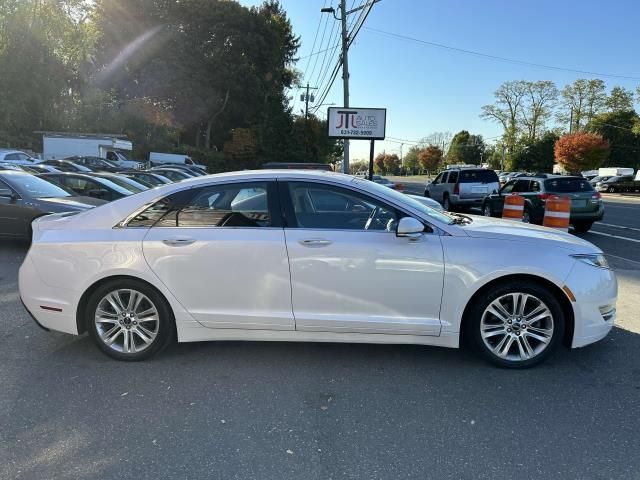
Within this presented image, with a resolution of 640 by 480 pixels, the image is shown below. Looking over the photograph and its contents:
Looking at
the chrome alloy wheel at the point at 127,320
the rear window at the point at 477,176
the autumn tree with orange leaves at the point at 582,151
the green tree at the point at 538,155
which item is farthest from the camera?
the green tree at the point at 538,155

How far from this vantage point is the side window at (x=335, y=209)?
3.84 m

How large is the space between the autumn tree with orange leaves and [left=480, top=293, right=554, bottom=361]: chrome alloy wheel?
2527 inches

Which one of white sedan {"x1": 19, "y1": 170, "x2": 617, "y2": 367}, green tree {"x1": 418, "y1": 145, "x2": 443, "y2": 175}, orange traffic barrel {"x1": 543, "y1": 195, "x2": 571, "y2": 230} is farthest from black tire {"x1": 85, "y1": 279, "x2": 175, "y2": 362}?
green tree {"x1": 418, "y1": 145, "x2": 443, "y2": 175}

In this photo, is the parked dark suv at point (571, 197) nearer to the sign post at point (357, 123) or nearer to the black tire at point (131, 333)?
the sign post at point (357, 123)

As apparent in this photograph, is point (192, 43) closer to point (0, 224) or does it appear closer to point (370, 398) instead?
point (0, 224)

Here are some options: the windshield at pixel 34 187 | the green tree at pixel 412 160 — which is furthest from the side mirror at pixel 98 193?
the green tree at pixel 412 160

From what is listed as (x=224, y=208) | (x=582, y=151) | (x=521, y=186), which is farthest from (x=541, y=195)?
(x=582, y=151)

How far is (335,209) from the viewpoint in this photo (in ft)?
13.0

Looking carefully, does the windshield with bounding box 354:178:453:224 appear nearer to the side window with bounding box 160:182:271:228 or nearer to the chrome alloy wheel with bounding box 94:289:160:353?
the side window with bounding box 160:182:271:228

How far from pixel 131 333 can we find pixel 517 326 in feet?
10.1

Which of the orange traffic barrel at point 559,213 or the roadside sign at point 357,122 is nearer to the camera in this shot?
the orange traffic barrel at point 559,213

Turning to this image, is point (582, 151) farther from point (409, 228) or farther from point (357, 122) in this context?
point (409, 228)

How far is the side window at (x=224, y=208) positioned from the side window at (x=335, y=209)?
262 millimetres

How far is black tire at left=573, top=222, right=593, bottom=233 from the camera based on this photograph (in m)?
12.5
